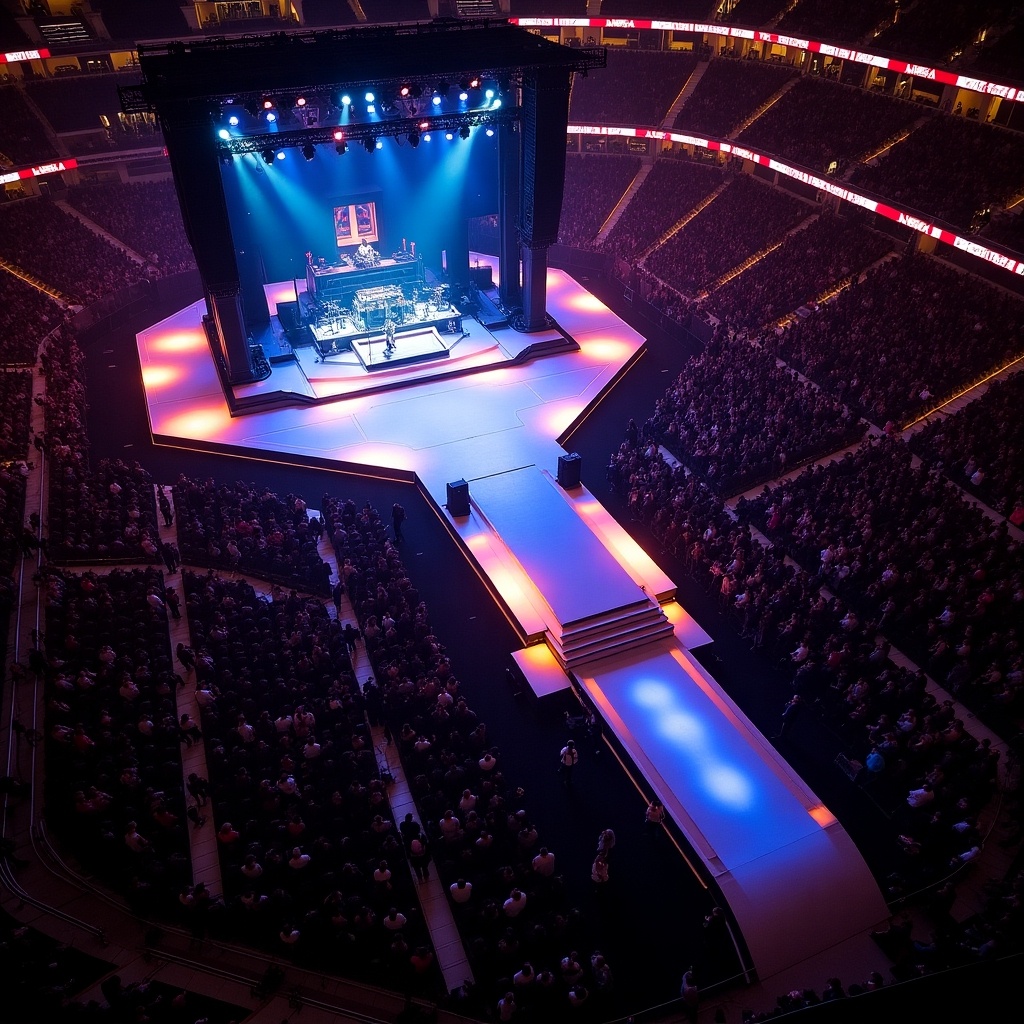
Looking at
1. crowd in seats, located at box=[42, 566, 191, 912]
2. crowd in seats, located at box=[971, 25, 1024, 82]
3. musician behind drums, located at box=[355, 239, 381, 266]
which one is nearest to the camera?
crowd in seats, located at box=[42, 566, 191, 912]

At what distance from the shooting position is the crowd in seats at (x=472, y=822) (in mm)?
10461

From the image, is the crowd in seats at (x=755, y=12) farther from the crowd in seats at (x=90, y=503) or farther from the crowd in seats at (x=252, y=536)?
the crowd in seats at (x=90, y=503)

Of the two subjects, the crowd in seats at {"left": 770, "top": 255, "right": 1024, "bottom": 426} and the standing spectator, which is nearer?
the standing spectator

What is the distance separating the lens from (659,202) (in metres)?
35.0

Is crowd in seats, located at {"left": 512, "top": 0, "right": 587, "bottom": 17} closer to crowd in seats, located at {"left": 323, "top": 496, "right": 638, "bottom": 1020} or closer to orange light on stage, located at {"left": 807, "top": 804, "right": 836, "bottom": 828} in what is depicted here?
crowd in seats, located at {"left": 323, "top": 496, "right": 638, "bottom": 1020}

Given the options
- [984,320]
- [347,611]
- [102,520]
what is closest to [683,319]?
[984,320]

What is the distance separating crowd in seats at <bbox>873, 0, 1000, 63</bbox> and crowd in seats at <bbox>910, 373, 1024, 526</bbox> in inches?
532

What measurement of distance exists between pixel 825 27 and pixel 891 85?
365 centimetres

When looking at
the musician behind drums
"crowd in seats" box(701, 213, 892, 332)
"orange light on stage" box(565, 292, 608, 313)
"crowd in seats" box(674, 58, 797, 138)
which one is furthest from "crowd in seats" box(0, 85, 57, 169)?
"crowd in seats" box(701, 213, 892, 332)

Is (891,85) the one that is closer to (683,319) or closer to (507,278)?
(683,319)

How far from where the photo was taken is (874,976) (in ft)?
32.2

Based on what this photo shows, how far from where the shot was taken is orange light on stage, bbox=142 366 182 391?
25.6m

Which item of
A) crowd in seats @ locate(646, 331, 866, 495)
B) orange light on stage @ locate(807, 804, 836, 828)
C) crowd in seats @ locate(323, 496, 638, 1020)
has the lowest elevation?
orange light on stage @ locate(807, 804, 836, 828)

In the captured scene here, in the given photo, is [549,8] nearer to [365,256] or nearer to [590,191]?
[590,191]
